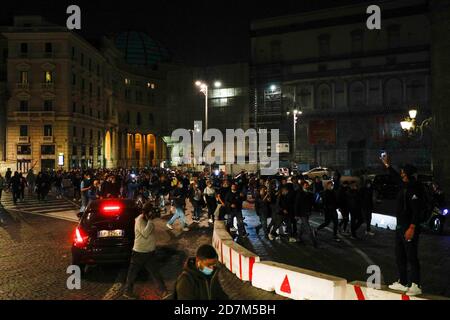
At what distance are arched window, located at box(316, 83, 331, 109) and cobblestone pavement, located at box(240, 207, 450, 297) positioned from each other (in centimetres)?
4744

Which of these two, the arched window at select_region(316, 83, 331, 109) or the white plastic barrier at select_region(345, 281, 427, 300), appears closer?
the white plastic barrier at select_region(345, 281, 427, 300)

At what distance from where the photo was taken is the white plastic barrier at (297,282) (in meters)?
7.01

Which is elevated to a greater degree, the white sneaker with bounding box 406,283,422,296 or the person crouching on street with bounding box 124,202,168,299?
the person crouching on street with bounding box 124,202,168,299

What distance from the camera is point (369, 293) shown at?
21.9 feet

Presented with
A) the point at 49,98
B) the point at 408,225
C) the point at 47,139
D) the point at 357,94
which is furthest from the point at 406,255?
the point at 49,98

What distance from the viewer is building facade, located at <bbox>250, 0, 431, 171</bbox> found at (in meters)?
55.9

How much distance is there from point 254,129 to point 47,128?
90.4 ft

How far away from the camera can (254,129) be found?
2432 inches

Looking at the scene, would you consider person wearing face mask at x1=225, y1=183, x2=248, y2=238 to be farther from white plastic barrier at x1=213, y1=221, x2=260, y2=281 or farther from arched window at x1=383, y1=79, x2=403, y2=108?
arched window at x1=383, y1=79, x2=403, y2=108

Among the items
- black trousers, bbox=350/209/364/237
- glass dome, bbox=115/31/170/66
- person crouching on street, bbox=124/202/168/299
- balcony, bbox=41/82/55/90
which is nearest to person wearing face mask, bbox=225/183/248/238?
black trousers, bbox=350/209/364/237

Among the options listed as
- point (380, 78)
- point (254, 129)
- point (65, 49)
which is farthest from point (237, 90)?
point (65, 49)

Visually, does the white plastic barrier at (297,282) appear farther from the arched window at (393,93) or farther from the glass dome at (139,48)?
the glass dome at (139,48)

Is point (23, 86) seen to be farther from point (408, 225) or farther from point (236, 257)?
point (408, 225)
